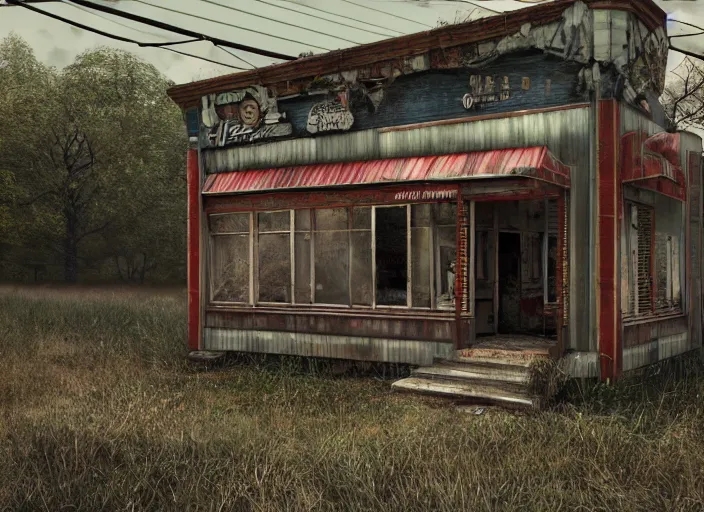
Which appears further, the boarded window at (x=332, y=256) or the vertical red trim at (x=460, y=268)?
the boarded window at (x=332, y=256)

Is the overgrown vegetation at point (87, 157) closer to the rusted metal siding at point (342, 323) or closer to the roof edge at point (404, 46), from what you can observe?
the roof edge at point (404, 46)

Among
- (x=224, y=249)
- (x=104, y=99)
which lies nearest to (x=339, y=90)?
(x=224, y=249)

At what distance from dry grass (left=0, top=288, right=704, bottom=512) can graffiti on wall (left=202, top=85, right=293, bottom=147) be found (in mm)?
5390

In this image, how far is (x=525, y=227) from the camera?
1347 cm

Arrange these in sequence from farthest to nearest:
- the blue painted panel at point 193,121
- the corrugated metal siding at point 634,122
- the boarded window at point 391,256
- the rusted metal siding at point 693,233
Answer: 1. the blue painted panel at point 193,121
2. the rusted metal siding at point 693,233
3. the boarded window at point 391,256
4. the corrugated metal siding at point 634,122

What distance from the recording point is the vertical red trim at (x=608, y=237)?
10094 mm

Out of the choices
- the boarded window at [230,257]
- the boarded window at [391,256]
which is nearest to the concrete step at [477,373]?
the boarded window at [391,256]

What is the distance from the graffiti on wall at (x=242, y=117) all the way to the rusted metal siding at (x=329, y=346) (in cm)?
396

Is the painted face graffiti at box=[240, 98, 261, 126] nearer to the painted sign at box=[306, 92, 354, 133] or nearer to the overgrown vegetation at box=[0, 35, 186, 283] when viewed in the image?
the painted sign at box=[306, 92, 354, 133]

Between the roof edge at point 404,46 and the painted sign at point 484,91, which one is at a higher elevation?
the roof edge at point 404,46

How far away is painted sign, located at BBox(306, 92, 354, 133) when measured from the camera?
41.8 feet

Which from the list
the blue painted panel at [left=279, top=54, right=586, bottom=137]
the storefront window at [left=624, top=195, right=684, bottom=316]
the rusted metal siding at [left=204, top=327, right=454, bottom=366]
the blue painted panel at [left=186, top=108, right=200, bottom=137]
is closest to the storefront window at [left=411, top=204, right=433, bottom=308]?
the rusted metal siding at [left=204, top=327, right=454, bottom=366]

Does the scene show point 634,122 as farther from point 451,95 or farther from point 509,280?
point 509,280

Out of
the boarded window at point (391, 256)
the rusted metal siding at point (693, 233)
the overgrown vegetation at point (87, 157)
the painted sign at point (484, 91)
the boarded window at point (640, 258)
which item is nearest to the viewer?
the painted sign at point (484, 91)
